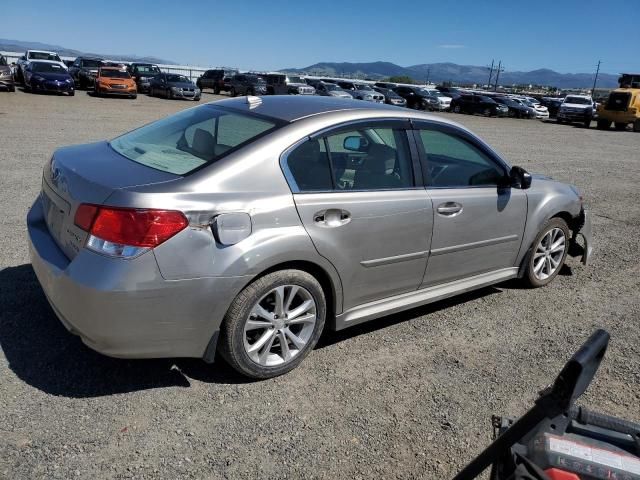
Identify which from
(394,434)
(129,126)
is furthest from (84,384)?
(129,126)

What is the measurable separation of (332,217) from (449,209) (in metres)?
1.06

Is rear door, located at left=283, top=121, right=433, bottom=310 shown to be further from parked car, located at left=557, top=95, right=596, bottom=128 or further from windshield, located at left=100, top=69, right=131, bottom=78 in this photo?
parked car, located at left=557, top=95, right=596, bottom=128

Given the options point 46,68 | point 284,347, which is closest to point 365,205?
point 284,347

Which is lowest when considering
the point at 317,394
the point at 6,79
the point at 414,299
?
the point at 317,394

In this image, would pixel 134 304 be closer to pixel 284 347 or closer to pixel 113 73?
pixel 284 347

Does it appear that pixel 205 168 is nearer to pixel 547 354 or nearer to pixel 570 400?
pixel 570 400

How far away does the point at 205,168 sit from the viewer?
121 inches

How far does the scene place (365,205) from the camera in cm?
351

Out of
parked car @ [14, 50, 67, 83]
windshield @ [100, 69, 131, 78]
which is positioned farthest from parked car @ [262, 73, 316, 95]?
parked car @ [14, 50, 67, 83]

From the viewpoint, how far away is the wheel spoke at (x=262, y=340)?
3230 mm

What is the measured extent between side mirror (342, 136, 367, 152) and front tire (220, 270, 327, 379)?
0.97 m

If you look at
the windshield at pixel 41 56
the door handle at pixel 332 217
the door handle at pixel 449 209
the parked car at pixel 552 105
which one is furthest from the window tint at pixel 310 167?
the parked car at pixel 552 105

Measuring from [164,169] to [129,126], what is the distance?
44.2 ft

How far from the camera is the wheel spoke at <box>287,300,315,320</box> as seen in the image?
3332 mm
